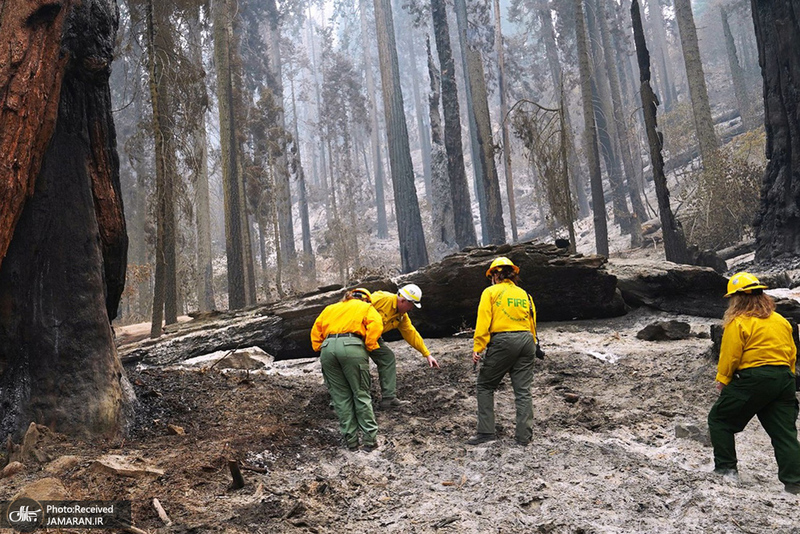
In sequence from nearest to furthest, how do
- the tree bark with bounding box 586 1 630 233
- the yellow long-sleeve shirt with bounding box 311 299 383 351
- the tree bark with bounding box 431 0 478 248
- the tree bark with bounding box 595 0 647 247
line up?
the yellow long-sleeve shirt with bounding box 311 299 383 351
the tree bark with bounding box 431 0 478 248
the tree bark with bounding box 595 0 647 247
the tree bark with bounding box 586 1 630 233

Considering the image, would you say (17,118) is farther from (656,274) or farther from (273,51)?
(273,51)

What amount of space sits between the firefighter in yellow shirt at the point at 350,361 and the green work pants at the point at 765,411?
9.29 feet

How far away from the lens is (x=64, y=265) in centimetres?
494

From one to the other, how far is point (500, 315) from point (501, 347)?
30 cm

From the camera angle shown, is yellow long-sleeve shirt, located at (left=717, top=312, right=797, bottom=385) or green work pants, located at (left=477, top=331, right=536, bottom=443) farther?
green work pants, located at (left=477, top=331, right=536, bottom=443)

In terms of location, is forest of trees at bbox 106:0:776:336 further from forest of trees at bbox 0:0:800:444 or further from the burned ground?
the burned ground

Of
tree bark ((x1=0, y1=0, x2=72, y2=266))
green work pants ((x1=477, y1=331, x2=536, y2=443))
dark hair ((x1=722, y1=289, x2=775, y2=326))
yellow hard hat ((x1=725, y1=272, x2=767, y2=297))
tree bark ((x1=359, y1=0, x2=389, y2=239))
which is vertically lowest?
green work pants ((x1=477, y1=331, x2=536, y2=443))

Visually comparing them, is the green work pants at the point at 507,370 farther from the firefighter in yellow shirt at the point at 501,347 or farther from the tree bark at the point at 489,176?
the tree bark at the point at 489,176

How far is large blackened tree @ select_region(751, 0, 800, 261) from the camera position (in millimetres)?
9797

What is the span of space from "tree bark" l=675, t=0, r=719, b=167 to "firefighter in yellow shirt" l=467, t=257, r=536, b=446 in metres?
13.1

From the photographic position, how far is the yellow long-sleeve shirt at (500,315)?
5.29m

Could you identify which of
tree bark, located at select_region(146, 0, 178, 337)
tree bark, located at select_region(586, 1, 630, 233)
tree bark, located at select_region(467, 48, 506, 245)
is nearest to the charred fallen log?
tree bark, located at select_region(146, 0, 178, 337)

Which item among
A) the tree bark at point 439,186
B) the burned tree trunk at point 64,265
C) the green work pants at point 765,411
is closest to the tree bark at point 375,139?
the tree bark at point 439,186

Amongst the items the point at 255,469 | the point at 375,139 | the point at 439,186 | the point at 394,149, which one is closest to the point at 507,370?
the point at 255,469
